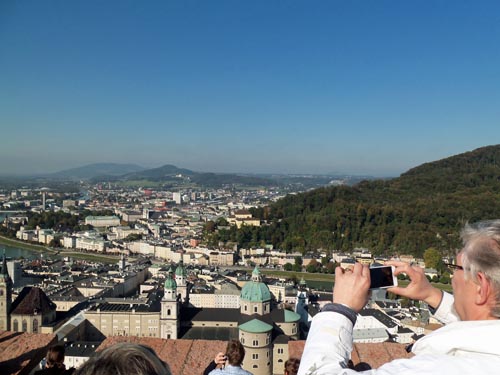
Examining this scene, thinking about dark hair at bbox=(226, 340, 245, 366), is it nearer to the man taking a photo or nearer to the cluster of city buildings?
the cluster of city buildings

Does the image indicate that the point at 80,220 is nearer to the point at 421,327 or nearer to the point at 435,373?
the point at 421,327

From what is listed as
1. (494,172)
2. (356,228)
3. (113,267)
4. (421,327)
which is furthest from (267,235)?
(494,172)

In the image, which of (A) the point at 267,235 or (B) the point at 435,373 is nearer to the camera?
(B) the point at 435,373

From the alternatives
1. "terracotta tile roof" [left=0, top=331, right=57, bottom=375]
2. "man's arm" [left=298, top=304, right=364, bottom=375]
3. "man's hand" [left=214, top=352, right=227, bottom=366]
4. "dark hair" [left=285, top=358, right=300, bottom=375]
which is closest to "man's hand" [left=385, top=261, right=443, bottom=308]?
"man's arm" [left=298, top=304, right=364, bottom=375]

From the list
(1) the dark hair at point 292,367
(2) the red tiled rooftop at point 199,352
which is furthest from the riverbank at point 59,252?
(1) the dark hair at point 292,367

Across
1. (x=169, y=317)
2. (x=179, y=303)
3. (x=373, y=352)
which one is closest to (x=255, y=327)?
(x=169, y=317)

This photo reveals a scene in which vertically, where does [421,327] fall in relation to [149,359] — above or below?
below
